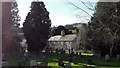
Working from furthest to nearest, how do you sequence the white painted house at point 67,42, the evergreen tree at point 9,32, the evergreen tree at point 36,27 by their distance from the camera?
1. the white painted house at point 67,42
2. the evergreen tree at point 36,27
3. the evergreen tree at point 9,32

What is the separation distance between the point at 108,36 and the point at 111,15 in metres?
3.05

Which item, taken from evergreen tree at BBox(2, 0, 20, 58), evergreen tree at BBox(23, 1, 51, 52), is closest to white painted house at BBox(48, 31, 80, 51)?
evergreen tree at BBox(23, 1, 51, 52)

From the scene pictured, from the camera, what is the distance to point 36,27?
42000mm

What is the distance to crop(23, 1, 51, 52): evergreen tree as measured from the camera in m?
41.8

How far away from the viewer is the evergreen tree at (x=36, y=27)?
41750 mm

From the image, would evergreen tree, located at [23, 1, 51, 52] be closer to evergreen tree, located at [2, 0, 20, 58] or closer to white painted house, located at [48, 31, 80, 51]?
evergreen tree, located at [2, 0, 20, 58]

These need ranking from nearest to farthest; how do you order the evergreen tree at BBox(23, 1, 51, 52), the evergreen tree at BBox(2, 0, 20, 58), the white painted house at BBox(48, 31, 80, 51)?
1. the evergreen tree at BBox(2, 0, 20, 58)
2. the evergreen tree at BBox(23, 1, 51, 52)
3. the white painted house at BBox(48, 31, 80, 51)

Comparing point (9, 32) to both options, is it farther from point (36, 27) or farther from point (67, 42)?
point (67, 42)

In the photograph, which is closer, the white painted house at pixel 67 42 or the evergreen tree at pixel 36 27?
the evergreen tree at pixel 36 27

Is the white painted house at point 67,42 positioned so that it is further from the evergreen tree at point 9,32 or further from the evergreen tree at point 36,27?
the evergreen tree at point 9,32

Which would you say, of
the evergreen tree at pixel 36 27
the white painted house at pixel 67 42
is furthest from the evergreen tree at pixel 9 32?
the white painted house at pixel 67 42

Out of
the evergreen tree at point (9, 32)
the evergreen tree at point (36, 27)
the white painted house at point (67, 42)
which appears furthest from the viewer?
the white painted house at point (67, 42)

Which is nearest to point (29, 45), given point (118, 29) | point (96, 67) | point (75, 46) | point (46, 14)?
point (46, 14)

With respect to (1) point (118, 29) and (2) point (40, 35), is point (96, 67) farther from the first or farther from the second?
(2) point (40, 35)
